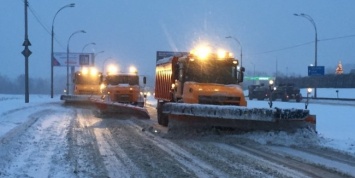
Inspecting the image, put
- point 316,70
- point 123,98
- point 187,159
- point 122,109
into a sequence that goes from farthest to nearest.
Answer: point 316,70 < point 123,98 < point 122,109 < point 187,159

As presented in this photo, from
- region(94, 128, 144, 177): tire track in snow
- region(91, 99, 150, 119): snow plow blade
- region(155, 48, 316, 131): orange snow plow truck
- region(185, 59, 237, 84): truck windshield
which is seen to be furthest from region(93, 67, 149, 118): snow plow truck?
region(94, 128, 144, 177): tire track in snow

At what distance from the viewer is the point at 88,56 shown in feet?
276

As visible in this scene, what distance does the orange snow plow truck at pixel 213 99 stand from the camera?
13.4m

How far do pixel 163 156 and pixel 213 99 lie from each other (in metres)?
4.84

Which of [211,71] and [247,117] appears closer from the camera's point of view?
[247,117]

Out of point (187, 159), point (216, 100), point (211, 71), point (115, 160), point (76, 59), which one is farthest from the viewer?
point (76, 59)

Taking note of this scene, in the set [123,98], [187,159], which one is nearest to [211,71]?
[187,159]

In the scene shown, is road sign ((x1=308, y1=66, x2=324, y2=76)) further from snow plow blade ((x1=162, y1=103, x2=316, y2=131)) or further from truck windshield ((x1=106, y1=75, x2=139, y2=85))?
snow plow blade ((x1=162, y1=103, x2=316, y2=131))

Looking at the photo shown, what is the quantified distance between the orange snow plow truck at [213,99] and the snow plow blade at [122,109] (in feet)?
8.98

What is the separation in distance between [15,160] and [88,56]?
2974 inches

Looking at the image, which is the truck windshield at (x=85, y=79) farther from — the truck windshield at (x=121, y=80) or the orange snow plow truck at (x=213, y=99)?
the orange snow plow truck at (x=213, y=99)

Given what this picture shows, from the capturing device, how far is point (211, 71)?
16.6 m

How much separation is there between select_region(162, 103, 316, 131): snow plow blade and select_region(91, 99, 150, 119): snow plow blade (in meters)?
7.54

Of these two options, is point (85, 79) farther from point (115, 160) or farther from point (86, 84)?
point (115, 160)
